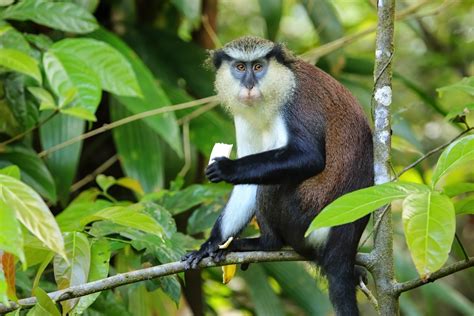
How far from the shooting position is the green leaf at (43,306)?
236 centimetres

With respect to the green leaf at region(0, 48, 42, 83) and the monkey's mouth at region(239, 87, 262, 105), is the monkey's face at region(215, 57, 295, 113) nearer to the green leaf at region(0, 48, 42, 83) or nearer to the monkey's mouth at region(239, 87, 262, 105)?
the monkey's mouth at region(239, 87, 262, 105)

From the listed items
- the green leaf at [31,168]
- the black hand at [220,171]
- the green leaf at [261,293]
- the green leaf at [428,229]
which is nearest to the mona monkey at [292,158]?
the black hand at [220,171]

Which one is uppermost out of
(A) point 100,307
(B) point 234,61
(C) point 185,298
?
(B) point 234,61

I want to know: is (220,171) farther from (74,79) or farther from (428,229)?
(428,229)

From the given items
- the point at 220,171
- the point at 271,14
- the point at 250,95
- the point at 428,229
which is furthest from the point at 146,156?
the point at 428,229

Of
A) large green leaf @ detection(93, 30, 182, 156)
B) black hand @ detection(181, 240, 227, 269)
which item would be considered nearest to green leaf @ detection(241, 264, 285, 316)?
large green leaf @ detection(93, 30, 182, 156)

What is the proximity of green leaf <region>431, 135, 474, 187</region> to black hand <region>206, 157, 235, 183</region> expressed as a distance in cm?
138

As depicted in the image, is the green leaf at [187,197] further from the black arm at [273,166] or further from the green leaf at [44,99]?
the green leaf at [44,99]

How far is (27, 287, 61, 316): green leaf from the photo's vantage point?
236cm

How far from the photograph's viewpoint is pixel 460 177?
22.5 ft

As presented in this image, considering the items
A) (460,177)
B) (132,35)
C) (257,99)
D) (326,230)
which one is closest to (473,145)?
(326,230)

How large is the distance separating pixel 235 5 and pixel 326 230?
5.46 metres

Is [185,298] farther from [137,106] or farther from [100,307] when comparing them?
[100,307]

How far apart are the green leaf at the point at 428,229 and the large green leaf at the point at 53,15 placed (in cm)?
260
